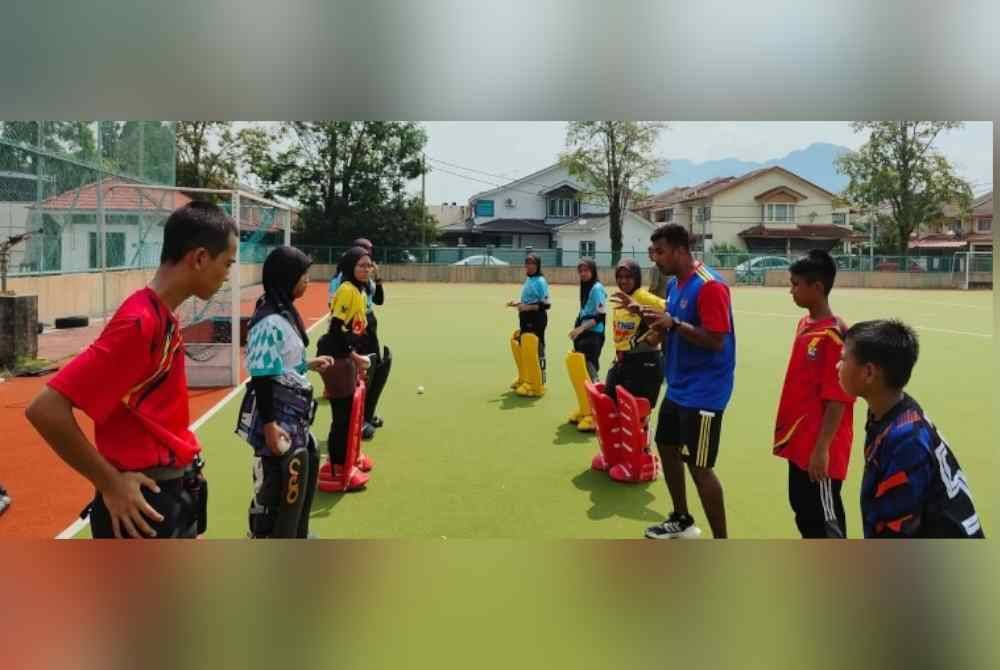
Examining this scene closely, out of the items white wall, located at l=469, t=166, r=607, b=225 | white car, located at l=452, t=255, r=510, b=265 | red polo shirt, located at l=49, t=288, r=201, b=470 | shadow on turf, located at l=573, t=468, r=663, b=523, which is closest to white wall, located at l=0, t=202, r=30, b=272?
shadow on turf, located at l=573, t=468, r=663, b=523

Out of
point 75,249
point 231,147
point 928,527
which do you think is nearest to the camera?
point 928,527

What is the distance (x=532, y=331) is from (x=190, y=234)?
6.48 meters

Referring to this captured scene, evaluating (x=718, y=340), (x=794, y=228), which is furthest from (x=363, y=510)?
(x=794, y=228)

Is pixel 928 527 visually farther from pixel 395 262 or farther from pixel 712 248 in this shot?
pixel 712 248

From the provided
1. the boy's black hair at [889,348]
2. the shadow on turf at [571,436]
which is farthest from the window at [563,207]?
the boy's black hair at [889,348]

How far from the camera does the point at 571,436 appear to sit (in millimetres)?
6812

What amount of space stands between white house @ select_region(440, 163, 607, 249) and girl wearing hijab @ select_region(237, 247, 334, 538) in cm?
4299

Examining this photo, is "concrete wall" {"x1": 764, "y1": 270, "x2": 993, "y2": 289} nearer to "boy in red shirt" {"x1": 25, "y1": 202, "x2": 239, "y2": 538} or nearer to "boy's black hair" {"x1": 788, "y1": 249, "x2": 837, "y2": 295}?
"boy's black hair" {"x1": 788, "y1": 249, "x2": 837, "y2": 295}

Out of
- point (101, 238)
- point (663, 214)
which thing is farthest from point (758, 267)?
point (101, 238)

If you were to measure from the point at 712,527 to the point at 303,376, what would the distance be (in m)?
2.30

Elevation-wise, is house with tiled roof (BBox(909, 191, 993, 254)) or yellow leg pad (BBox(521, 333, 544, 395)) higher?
house with tiled roof (BBox(909, 191, 993, 254))

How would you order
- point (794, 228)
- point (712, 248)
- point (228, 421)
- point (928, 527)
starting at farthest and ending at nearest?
point (794, 228), point (712, 248), point (228, 421), point (928, 527)

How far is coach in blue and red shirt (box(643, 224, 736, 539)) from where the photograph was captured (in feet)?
13.0

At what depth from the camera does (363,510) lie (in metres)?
4.84
